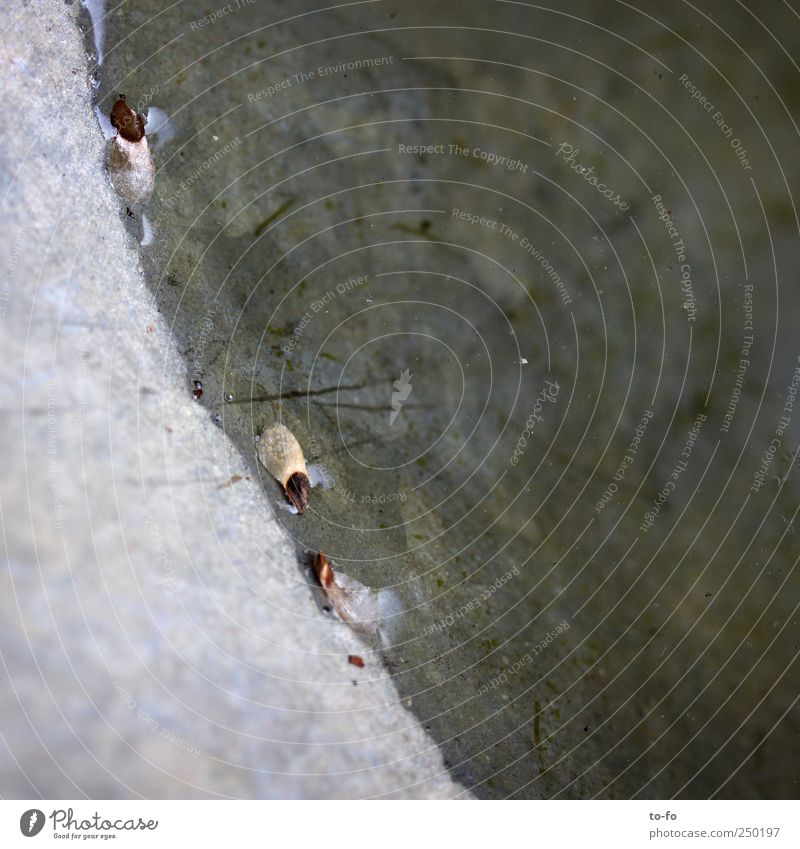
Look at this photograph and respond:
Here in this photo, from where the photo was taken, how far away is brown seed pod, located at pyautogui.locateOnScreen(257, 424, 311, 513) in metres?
0.90

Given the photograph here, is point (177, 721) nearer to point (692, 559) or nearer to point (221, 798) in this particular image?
point (221, 798)

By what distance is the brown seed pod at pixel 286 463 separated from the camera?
2.94ft

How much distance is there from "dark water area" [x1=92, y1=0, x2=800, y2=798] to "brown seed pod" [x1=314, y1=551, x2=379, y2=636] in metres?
0.02

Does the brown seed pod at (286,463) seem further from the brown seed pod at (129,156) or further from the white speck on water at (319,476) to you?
the brown seed pod at (129,156)

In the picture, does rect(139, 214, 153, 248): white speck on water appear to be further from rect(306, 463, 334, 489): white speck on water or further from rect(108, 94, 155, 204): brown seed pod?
rect(306, 463, 334, 489): white speck on water

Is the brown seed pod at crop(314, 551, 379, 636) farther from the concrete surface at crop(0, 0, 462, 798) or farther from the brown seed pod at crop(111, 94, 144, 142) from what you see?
the brown seed pod at crop(111, 94, 144, 142)

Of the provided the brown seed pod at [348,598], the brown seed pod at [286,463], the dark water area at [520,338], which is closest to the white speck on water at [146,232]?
the dark water area at [520,338]

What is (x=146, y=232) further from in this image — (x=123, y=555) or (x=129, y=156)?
(x=123, y=555)

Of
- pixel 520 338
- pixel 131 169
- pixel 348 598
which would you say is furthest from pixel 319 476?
pixel 131 169

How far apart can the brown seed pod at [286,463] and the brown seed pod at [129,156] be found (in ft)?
0.99

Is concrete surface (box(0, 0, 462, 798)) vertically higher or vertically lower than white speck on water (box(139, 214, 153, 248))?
lower

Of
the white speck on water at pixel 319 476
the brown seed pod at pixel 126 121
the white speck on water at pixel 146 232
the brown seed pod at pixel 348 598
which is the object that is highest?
the brown seed pod at pixel 126 121

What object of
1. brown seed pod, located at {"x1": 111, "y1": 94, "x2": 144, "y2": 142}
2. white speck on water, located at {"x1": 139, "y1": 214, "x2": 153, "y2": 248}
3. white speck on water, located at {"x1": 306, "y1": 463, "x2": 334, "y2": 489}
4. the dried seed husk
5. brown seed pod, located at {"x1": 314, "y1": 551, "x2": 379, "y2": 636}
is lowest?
brown seed pod, located at {"x1": 314, "y1": 551, "x2": 379, "y2": 636}

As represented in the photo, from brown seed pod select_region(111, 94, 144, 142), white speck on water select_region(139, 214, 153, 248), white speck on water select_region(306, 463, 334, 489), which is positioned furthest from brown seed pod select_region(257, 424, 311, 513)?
brown seed pod select_region(111, 94, 144, 142)
